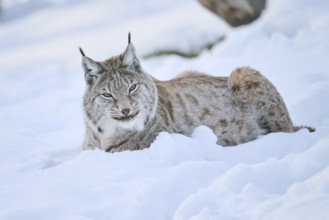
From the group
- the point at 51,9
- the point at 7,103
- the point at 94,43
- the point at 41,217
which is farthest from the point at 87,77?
the point at 51,9

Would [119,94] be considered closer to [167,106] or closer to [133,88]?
[133,88]

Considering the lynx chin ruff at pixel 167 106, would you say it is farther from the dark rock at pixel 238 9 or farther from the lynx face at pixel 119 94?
the dark rock at pixel 238 9

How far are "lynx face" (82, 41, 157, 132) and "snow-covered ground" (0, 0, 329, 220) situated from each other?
0.34 meters

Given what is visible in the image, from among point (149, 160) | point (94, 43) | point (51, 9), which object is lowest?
point (149, 160)

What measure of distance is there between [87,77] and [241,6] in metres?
5.61

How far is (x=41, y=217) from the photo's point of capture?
4172 millimetres

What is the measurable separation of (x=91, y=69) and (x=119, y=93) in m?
0.37

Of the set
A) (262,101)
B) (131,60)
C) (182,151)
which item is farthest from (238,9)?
(182,151)

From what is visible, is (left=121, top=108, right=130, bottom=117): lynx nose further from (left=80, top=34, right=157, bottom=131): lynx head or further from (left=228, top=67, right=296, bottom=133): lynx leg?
(left=228, top=67, right=296, bottom=133): lynx leg

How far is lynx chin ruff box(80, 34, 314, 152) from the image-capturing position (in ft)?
18.4

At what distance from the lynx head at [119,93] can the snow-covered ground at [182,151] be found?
1.11 feet

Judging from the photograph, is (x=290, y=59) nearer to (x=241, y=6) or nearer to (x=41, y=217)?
(x=241, y=6)

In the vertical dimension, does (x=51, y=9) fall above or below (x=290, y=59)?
above

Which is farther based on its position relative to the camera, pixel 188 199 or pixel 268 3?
pixel 268 3
